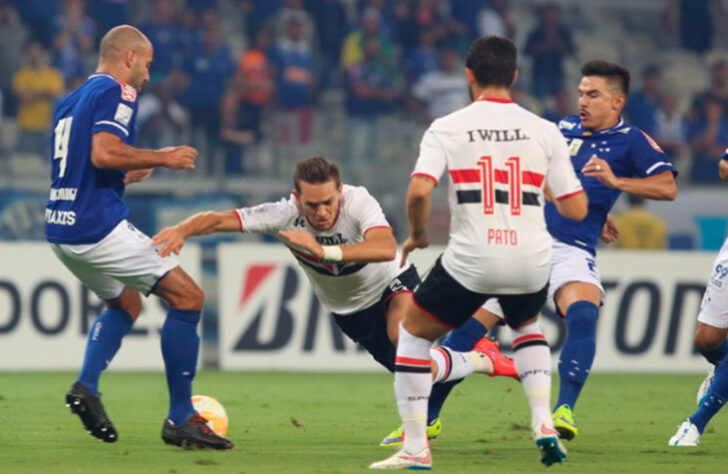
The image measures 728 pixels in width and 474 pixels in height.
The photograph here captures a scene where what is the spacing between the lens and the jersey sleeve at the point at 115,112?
7.09m

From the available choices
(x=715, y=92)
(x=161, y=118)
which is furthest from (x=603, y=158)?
(x=715, y=92)

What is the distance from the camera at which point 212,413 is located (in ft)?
25.1

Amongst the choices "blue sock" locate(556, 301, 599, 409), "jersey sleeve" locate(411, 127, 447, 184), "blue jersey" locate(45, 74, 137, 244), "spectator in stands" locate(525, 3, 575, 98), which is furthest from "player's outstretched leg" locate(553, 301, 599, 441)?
"spectator in stands" locate(525, 3, 575, 98)

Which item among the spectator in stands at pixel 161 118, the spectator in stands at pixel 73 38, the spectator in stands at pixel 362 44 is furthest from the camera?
the spectator in stands at pixel 362 44

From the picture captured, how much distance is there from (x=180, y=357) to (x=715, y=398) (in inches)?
119

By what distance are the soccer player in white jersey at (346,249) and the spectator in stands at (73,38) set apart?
10006 mm

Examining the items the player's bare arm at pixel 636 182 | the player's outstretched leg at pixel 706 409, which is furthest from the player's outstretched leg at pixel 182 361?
the player's outstretched leg at pixel 706 409

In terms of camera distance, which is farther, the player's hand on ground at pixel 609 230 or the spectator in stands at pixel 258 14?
the spectator in stands at pixel 258 14

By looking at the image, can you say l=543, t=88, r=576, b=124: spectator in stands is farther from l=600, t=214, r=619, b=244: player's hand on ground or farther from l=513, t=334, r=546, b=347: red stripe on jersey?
l=513, t=334, r=546, b=347: red stripe on jersey

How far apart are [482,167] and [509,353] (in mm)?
8381

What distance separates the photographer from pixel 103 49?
24.5 feet

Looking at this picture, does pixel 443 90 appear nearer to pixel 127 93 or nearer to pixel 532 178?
pixel 127 93

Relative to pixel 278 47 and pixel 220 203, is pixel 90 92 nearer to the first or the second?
pixel 220 203

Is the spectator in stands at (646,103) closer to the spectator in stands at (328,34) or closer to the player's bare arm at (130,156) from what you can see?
the spectator in stands at (328,34)
